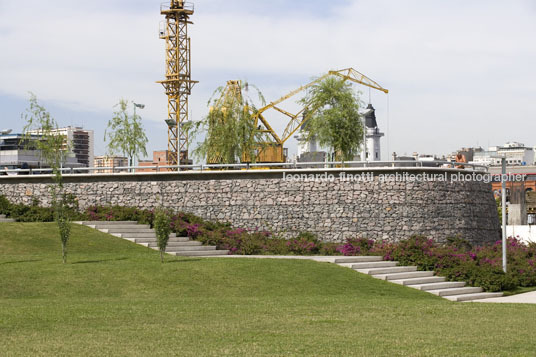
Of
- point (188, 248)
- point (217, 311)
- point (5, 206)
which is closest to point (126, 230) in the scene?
point (188, 248)

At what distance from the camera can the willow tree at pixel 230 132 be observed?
45938 millimetres

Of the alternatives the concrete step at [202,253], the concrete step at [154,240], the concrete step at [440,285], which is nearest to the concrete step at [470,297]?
the concrete step at [440,285]

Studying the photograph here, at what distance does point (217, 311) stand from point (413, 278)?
464 inches

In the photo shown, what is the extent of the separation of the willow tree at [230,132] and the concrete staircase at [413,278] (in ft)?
60.5

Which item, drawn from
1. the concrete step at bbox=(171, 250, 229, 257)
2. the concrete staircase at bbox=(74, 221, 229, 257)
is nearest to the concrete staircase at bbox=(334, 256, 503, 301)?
the concrete step at bbox=(171, 250, 229, 257)

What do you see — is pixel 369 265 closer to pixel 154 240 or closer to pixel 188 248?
pixel 188 248

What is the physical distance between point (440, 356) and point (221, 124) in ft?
116

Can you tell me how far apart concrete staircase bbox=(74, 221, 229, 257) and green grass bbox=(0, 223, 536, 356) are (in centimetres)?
137

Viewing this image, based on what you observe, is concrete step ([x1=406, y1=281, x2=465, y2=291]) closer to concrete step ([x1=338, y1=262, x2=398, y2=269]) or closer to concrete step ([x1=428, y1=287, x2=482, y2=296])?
concrete step ([x1=428, y1=287, x2=482, y2=296])

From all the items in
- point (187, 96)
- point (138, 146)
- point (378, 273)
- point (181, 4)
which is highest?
point (181, 4)

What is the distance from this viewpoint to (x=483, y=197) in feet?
118

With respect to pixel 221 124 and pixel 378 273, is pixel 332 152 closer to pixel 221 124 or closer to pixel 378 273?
pixel 221 124

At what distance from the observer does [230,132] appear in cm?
4575

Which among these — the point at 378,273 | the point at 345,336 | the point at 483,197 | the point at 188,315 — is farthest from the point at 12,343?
the point at 483,197
